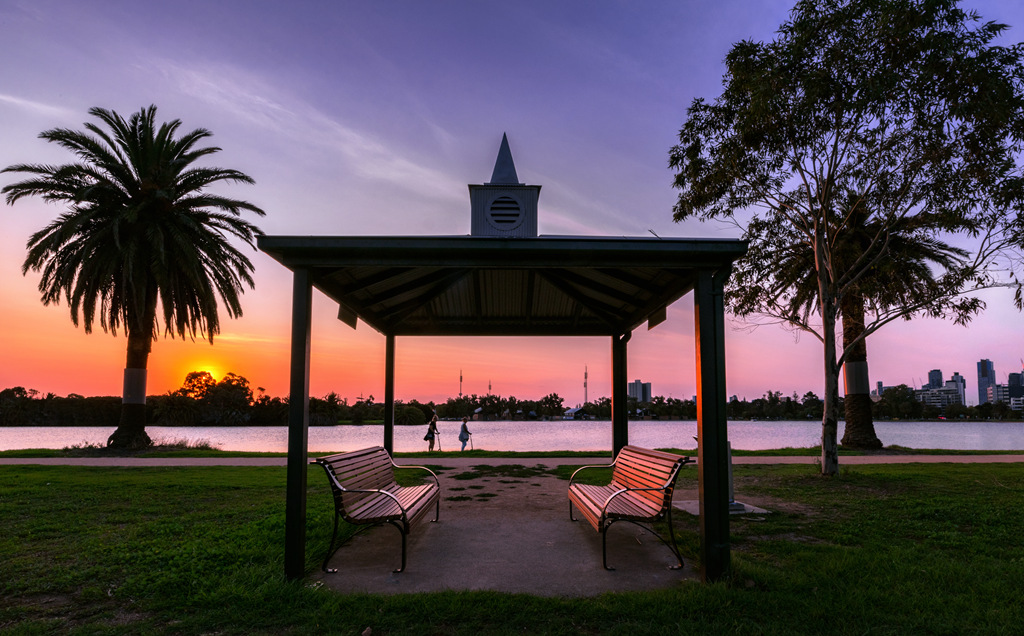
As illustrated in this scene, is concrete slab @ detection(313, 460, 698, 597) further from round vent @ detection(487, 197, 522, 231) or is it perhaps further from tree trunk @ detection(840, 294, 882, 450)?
tree trunk @ detection(840, 294, 882, 450)

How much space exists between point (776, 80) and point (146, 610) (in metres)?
13.1

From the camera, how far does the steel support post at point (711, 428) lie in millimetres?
4973

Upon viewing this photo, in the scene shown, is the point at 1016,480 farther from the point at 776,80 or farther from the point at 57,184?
the point at 57,184

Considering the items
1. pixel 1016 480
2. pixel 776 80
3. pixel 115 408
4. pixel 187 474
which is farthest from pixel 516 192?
pixel 115 408

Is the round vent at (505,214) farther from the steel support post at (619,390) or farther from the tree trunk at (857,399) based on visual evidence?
the tree trunk at (857,399)

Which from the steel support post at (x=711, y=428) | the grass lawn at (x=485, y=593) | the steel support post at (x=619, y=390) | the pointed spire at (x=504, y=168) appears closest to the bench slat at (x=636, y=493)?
the steel support post at (x=711, y=428)

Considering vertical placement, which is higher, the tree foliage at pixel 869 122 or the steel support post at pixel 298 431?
the tree foliage at pixel 869 122

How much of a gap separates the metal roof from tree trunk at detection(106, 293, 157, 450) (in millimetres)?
11165

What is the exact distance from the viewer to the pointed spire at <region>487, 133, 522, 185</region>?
7.02 m

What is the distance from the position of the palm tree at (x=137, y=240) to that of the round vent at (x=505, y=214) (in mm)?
13932

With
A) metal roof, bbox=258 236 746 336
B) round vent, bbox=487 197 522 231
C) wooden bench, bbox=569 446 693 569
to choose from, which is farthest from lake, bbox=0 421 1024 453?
round vent, bbox=487 197 522 231

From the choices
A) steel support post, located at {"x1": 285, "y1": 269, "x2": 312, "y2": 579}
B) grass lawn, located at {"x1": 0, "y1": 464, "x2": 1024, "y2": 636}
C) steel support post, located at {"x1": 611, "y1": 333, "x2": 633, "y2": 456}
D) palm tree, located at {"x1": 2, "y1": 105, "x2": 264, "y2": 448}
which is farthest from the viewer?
palm tree, located at {"x1": 2, "y1": 105, "x2": 264, "y2": 448}

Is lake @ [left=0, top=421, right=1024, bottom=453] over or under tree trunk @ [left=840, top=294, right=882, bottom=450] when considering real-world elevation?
under

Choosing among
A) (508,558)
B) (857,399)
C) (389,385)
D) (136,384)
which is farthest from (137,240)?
(857,399)
